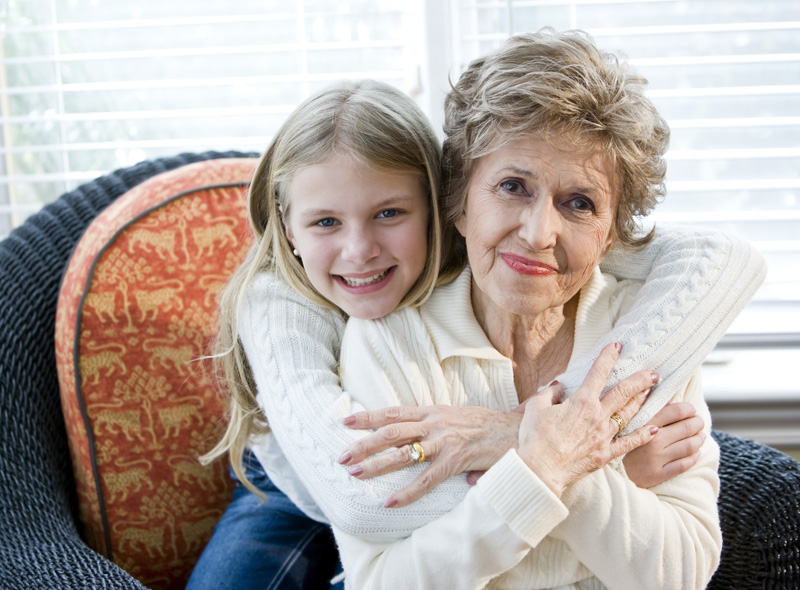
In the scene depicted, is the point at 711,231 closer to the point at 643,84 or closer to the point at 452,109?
the point at 643,84

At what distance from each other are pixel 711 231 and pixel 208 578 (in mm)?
1196

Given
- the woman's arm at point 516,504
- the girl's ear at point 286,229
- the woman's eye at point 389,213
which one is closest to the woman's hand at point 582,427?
the woman's arm at point 516,504

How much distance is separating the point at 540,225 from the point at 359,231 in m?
0.31

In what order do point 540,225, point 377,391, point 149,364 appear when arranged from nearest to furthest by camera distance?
point 540,225 < point 377,391 < point 149,364

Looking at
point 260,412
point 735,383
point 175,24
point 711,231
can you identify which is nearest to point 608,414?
point 711,231

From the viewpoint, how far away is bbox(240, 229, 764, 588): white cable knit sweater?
1156 millimetres

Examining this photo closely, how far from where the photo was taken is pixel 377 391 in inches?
49.4

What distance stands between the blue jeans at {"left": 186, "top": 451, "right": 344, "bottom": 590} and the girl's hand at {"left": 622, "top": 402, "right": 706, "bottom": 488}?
2.13 feet

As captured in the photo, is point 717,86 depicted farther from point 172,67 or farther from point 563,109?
point 172,67

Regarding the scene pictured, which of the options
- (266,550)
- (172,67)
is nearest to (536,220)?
(266,550)

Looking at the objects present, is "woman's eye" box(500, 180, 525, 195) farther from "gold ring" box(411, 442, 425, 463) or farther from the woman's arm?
"gold ring" box(411, 442, 425, 463)

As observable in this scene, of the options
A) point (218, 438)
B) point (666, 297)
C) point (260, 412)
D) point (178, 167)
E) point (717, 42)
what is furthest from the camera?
point (717, 42)

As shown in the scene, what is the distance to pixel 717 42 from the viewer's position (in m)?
2.00

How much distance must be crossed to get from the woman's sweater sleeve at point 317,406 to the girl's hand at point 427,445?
18mm
